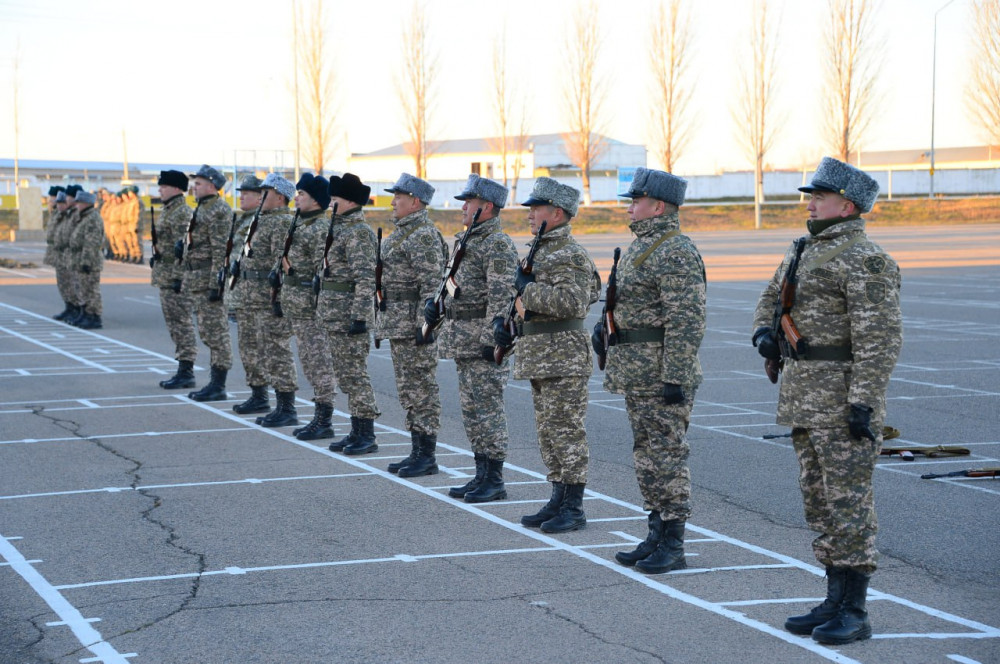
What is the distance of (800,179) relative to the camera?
269ft

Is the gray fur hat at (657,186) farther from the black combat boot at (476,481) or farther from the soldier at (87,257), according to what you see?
the soldier at (87,257)

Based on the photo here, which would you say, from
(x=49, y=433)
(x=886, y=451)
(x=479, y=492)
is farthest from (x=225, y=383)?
(x=886, y=451)

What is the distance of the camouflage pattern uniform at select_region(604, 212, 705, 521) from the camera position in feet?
21.5

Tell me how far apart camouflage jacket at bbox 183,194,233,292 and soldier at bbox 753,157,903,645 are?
8402 millimetres

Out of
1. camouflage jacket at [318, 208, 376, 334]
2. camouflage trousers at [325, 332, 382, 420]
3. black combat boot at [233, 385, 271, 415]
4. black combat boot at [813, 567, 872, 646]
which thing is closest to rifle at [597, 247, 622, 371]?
black combat boot at [813, 567, 872, 646]

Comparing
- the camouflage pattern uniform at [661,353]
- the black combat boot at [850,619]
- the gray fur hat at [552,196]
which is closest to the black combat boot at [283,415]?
the gray fur hat at [552,196]

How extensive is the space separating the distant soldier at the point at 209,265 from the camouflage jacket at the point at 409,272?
159 inches

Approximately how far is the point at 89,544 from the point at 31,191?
5697cm

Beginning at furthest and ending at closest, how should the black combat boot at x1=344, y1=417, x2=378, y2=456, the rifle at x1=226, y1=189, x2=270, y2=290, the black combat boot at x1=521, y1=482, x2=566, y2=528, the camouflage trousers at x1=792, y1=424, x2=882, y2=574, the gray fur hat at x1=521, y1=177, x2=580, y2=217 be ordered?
the rifle at x1=226, y1=189, x2=270, y2=290 → the black combat boot at x1=344, y1=417, x2=378, y2=456 → the black combat boot at x1=521, y1=482, x2=566, y2=528 → the gray fur hat at x1=521, y1=177, x2=580, y2=217 → the camouflage trousers at x1=792, y1=424, x2=882, y2=574

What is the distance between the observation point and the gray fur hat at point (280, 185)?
11.5 meters

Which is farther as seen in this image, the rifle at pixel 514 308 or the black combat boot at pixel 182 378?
the black combat boot at pixel 182 378

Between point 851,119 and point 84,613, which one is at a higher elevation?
point 851,119

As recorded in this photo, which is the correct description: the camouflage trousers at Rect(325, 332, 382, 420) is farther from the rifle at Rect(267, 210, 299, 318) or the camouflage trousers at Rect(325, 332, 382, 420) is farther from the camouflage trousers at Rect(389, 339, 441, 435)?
the rifle at Rect(267, 210, 299, 318)

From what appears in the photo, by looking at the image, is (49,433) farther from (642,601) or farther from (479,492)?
(642,601)
